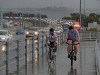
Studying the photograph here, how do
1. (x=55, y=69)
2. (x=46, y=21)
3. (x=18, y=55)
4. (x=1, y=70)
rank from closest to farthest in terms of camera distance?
(x=1, y=70) < (x=18, y=55) < (x=55, y=69) < (x=46, y=21)

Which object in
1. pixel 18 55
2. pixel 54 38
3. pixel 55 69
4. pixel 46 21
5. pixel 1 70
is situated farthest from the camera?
pixel 46 21

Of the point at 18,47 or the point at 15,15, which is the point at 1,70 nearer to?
the point at 18,47

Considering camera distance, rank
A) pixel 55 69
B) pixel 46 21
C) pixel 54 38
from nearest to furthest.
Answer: pixel 55 69 → pixel 54 38 → pixel 46 21

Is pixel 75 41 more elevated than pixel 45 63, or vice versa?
pixel 75 41

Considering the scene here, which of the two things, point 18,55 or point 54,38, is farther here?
point 54,38

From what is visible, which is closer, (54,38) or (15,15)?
(54,38)

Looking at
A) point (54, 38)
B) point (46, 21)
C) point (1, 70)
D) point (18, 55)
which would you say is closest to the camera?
point (1, 70)

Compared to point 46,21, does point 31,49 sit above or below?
above

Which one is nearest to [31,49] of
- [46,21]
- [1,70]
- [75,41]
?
[75,41]

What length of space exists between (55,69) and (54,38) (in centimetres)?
208

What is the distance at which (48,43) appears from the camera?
2041cm

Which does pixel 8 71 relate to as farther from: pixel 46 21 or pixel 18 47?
pixel 46 21

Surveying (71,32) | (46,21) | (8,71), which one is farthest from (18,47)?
(46,21)

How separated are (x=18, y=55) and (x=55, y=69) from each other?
2049 millimetres
